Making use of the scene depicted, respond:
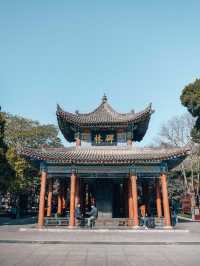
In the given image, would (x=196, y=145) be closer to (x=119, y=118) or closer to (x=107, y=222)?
(x=119, y=118)

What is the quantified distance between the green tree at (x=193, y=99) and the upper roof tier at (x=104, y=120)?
356 inches

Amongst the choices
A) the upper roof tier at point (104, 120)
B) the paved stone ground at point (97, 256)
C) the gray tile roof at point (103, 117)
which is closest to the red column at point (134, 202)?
the upper roof tier at point (104, 120)

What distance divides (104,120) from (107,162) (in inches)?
201

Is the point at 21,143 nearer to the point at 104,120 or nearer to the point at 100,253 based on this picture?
the point at 104,120

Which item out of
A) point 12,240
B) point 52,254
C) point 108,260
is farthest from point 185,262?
point 12,240

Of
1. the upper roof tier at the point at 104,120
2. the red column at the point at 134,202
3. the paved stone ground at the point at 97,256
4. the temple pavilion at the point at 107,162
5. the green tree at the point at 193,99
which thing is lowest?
the paved stone ground at the point at 97,256

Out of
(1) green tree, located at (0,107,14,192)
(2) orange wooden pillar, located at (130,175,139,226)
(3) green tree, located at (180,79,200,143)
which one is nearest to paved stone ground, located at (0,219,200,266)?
(2) orange wooden pillar, located at (130,175,139,226)

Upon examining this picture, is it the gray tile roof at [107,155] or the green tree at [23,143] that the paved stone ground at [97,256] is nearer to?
the gray tile roof at [107,155]

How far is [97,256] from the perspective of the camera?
9789 millimetres

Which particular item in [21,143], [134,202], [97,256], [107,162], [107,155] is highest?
[21,143]

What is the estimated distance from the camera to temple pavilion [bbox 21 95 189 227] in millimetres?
20406

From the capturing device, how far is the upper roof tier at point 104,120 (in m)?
23.7

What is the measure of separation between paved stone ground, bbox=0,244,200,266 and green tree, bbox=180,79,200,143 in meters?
22.4

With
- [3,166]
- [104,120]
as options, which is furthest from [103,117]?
[3,166]
